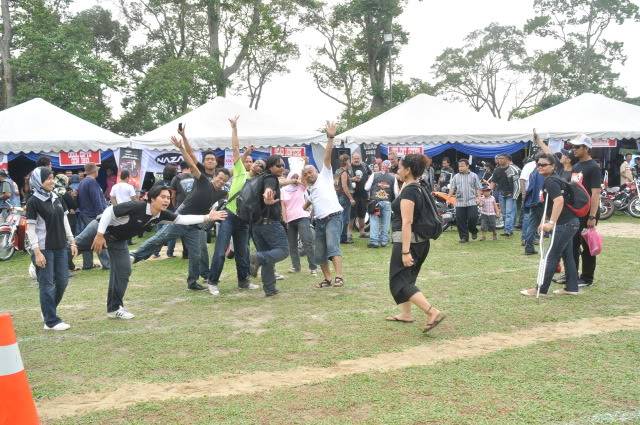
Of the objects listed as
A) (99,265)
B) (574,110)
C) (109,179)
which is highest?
(574,110)

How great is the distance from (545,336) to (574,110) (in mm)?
15417

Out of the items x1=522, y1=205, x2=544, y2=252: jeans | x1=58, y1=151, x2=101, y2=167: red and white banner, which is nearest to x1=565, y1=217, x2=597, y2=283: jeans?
x1=522, y1=205, x2=544, y2=252: jeans

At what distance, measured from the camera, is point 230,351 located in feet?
16.2

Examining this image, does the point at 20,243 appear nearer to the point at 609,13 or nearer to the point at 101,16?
the point at 101,16

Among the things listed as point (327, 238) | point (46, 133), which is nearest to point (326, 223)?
point (327, 238)

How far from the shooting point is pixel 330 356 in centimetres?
473

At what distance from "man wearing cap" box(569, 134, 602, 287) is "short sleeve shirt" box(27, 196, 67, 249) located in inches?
233

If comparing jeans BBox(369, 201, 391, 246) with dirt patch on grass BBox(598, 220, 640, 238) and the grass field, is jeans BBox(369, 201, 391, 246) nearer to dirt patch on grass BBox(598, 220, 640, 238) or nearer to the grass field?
the grass field

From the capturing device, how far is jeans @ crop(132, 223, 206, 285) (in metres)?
7.07

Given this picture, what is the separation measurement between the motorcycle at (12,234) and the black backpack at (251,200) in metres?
6.27

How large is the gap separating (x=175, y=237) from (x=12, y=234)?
18.7 feet

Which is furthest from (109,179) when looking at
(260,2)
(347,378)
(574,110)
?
(260,2)

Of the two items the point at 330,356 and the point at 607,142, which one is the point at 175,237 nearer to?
the point at 330,356

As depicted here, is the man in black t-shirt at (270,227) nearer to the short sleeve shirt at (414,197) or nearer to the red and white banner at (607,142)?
the short sleeve shirt at (414,197)
